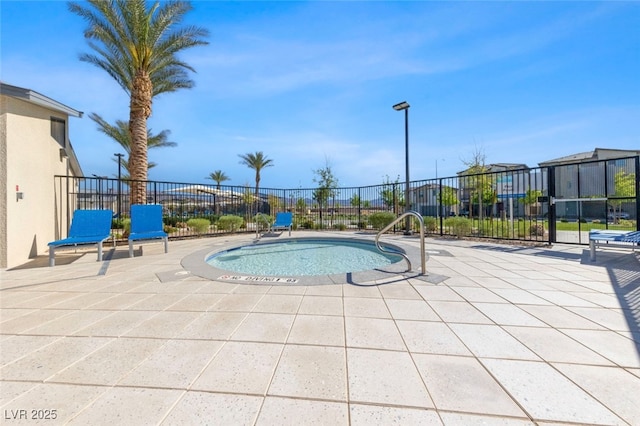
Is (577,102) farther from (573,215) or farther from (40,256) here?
(40,256)

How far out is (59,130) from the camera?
6.83 m

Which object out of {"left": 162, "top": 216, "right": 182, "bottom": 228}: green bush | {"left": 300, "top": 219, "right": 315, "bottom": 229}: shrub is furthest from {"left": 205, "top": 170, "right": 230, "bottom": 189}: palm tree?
{"left": 300, "top": 219, "right": 315, "bottom": 229}: shrub

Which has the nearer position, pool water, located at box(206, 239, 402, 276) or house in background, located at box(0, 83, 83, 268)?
house in background, located at box(0, 83, 83, 268)

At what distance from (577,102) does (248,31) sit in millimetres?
15559

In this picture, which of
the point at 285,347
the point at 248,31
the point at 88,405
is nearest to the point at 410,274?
the point at 285,347

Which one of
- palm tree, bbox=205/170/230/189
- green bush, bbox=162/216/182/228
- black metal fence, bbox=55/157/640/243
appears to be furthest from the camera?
palm tree, bbox=205/170/230/189

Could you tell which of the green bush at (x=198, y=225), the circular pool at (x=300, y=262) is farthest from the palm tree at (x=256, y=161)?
the circular pool at (x=300, y=262)

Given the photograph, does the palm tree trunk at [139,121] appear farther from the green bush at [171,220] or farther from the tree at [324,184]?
the tree at [324,184]

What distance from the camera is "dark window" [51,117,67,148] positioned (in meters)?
6.59

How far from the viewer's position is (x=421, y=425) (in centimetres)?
134

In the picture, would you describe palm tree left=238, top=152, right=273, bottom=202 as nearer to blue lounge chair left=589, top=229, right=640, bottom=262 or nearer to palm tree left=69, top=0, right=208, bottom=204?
palm tree left=69, top=0, right=208, bottom=204

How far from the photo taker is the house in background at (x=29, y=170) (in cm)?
502

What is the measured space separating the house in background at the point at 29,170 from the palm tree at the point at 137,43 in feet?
8.25

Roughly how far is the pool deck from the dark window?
4.81 m
